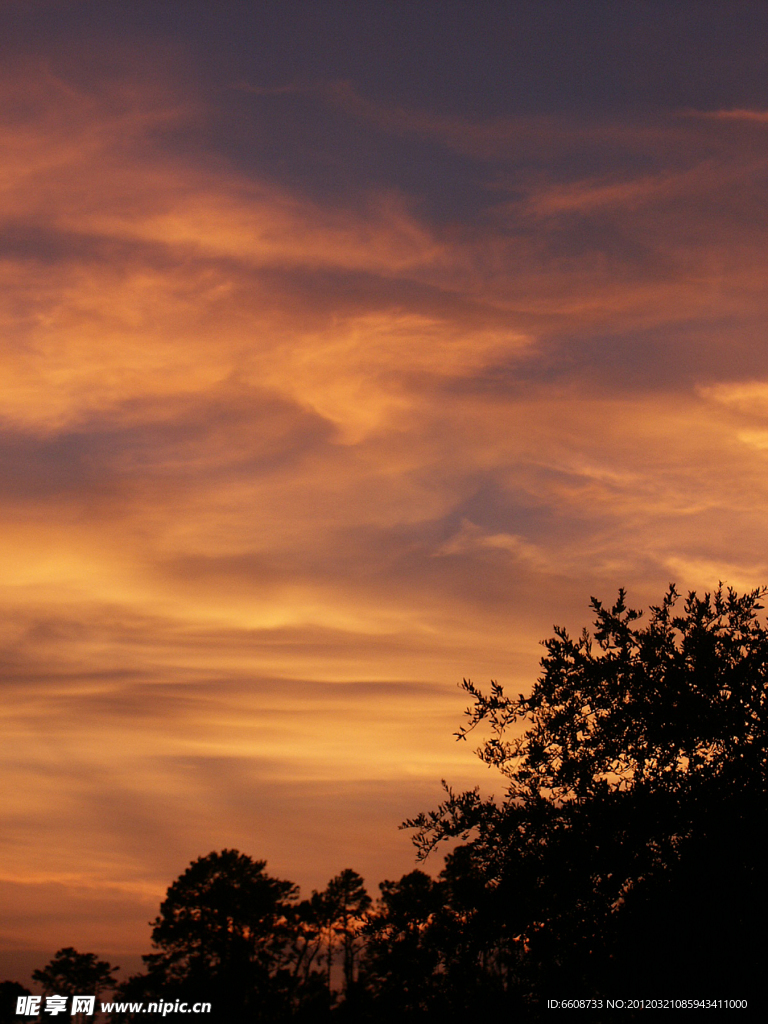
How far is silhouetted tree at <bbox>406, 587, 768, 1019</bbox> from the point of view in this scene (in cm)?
1579

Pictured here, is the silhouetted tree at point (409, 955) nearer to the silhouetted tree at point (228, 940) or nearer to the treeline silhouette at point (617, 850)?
the treeline silhouette at point (617, 850)

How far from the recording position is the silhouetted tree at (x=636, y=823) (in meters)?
15.8

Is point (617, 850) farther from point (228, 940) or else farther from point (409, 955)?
point (228, 940)

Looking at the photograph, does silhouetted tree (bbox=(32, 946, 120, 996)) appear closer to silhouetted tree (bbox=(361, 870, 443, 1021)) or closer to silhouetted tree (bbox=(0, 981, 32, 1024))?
silhouetted tree (bbox=(0, 981, 32, 1024))

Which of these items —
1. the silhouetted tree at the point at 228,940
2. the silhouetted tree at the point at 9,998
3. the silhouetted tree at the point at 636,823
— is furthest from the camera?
the silhouetted tree at the point at 9,998

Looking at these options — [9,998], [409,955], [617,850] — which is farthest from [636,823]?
[9,998]

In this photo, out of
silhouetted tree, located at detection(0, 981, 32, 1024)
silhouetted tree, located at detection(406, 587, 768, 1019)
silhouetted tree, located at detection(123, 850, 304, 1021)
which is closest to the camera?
silhouetted tree, located at detection(406, 587, 768, 1019)

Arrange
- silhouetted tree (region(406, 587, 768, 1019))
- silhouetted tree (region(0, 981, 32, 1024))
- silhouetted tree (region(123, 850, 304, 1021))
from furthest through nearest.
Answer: silhouetted tree (region(0, 981, 32, 1024)), silhouetted tree (region(123, 850, 304, 1021)), silhouetted tree (region(406, 587, 768, 1019))

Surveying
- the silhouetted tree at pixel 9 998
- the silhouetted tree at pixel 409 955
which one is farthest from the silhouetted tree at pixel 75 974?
the silhouetted tree at pixel 409 955

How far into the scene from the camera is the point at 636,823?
16859mm

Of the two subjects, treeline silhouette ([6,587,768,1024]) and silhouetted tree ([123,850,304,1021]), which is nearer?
treeline silhouette ([6,587,768,1024])

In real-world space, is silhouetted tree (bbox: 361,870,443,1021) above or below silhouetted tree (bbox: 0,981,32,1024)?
above

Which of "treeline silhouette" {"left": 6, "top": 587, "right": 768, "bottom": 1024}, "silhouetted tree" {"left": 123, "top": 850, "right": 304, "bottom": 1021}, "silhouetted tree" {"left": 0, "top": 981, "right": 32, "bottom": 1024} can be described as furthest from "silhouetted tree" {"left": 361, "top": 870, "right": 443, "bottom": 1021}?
"silhouetted tree" {"left": 0, "top": 981, "right": 32, "bottom": 1024}

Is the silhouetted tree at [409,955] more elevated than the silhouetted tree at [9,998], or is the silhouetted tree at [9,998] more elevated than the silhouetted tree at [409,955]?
the silhouetted tree at [409,955]
